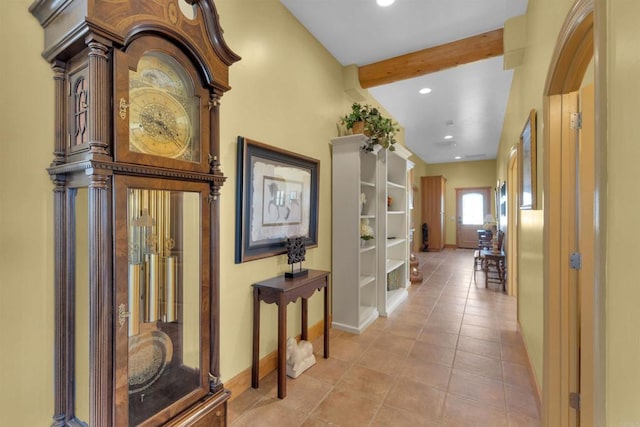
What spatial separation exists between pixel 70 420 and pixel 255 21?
2.57 metres

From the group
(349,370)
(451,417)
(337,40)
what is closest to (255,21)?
(337,40)

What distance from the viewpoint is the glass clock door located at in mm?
1043

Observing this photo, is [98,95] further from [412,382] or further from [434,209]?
[434,209]

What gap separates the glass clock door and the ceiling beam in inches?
111

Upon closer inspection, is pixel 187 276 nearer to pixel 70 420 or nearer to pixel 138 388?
pixel 138 388

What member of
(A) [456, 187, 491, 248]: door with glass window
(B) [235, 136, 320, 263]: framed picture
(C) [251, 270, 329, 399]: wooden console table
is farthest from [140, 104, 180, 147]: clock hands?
(A) [456, 187, 491, 248]: door with glass window

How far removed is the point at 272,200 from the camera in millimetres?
2369

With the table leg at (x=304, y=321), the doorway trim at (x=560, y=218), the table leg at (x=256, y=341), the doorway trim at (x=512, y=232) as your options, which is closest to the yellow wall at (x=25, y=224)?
the table leg at (x=256, y=341)

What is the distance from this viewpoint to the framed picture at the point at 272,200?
2.09 metres

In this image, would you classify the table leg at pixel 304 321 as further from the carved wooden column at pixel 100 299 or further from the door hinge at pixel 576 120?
the door hinge at pixel 576 120

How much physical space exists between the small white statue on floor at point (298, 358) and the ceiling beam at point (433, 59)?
117 inches

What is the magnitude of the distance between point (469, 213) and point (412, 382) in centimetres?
938

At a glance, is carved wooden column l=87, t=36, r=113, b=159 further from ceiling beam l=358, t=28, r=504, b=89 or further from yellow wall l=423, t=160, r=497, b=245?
yellow wall l=423, t=160, r=497, b=245

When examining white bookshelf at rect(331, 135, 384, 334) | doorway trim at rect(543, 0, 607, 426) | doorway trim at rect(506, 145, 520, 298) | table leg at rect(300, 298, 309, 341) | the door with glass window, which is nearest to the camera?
doorway trim at rect(543, 0, 607, 426)
